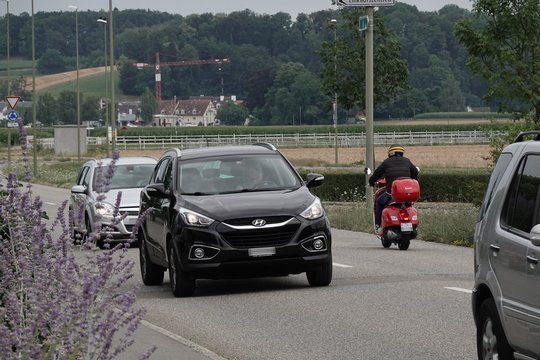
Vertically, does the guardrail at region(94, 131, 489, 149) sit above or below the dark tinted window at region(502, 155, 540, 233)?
below

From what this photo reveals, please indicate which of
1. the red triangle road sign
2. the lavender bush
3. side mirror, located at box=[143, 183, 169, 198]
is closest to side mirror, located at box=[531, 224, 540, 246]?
the lavender bush

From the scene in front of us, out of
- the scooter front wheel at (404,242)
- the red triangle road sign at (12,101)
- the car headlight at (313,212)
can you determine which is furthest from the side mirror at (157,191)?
the red triangle road sign at (12,101)

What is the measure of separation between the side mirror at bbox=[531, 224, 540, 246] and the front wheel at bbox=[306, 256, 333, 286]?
830 centimetres

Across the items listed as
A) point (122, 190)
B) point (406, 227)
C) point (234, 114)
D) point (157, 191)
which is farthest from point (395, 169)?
point (234, 114)

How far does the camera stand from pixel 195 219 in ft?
51.5

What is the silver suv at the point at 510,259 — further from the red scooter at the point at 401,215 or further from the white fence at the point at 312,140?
the white fence at the point at 312,140

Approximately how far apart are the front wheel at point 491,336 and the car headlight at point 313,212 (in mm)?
6723

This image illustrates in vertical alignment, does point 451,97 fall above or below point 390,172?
below

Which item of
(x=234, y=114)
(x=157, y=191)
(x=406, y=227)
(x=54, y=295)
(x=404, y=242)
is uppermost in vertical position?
(x=54, y=295)

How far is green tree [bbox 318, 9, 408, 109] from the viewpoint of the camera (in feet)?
159

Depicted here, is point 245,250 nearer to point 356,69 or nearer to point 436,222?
point 436,222

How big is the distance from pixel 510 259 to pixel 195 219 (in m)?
7.51

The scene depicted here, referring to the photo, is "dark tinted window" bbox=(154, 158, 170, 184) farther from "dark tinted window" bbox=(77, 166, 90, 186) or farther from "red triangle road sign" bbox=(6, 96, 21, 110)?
"red triangle road sign" bbox=(6, 96, 21, 110)

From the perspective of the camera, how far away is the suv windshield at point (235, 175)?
1673 centimetres
